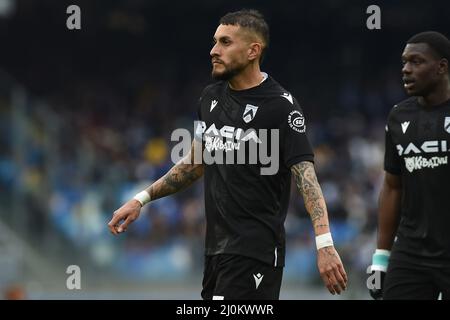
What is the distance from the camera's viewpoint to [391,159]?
23.4ft

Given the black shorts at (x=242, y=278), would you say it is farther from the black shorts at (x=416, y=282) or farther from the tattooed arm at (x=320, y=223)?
the black shorts at (x=416, y=282)

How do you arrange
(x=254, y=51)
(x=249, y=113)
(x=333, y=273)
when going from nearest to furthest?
1. (x=333, y=273)
2. (x=249, y=113)
3. (x=254, y=51)

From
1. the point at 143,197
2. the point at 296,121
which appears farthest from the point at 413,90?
the point at 143,197

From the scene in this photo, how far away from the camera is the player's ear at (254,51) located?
21.7 feet

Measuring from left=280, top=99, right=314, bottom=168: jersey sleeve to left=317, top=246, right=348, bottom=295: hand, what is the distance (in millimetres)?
659

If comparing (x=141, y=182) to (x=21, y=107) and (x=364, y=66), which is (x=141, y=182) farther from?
(x=364, y=66)

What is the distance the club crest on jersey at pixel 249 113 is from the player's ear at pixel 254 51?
31cm

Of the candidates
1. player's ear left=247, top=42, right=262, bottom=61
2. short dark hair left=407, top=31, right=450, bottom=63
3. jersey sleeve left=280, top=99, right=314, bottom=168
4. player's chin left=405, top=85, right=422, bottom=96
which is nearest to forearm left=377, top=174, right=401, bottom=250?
player's chin left=405, top=85, right=422, bottom=96

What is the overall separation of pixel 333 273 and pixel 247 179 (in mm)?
862

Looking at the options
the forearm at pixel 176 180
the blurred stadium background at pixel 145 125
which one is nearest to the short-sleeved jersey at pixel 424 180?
the forearm at pixel 176 180

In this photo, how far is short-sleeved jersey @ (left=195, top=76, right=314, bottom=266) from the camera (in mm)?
6375

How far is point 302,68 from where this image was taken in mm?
23969

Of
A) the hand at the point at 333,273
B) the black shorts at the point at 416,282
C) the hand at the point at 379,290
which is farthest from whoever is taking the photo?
the hand at the point at 379,290

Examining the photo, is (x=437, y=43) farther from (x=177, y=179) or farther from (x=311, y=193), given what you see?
(x=177, y=179)
